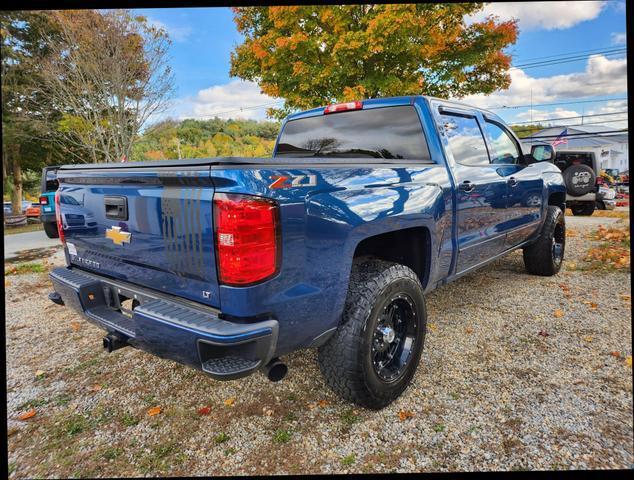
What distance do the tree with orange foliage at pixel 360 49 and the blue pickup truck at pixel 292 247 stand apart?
6.38 metres

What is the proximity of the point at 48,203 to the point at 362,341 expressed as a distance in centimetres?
1094

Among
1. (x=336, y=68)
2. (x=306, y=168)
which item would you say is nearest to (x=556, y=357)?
(x=306, y=168)

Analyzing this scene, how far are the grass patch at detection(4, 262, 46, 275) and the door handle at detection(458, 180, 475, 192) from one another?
674cm

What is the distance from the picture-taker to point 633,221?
2.23 meters

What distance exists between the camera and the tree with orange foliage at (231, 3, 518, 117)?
903cm

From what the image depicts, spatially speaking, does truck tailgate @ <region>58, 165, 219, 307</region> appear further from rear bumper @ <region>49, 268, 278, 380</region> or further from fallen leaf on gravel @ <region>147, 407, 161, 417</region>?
fallen leaf on gravel @ <region>147, 407, 161, 417</region>

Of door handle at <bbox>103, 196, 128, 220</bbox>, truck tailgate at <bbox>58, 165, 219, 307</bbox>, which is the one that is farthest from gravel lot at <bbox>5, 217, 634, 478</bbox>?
door handle at <bbox>103, 196, 128, 220</bbox>

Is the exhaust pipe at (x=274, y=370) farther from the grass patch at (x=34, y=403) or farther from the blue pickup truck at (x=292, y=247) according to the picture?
the grass patch at (x=34, y=403)

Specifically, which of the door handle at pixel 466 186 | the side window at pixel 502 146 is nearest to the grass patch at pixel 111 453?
the door handle at pixel 466 186

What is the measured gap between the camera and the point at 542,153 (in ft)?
14.9

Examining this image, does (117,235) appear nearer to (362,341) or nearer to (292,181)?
(292,181)

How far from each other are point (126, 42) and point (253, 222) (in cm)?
1492

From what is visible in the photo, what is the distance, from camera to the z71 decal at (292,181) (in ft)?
6.47

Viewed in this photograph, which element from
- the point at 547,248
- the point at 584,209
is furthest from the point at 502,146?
the point at 584,209
